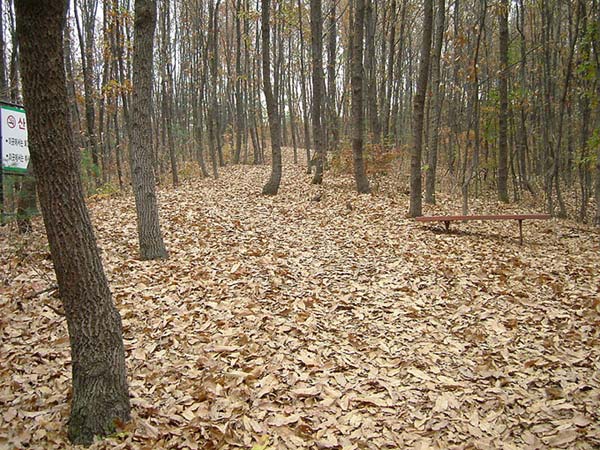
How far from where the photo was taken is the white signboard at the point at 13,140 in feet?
17.6

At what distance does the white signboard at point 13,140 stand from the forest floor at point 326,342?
3.62 feet

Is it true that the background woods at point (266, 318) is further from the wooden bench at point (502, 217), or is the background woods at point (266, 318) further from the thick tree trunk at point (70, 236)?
the wooden bench at point (502, 217)

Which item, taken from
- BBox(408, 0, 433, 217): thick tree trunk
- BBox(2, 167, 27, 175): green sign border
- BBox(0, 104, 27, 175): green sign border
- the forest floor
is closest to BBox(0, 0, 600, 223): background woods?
BBox(408, 0, 433, 217): thick tree trunk

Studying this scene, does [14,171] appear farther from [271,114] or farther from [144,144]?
[271,114]

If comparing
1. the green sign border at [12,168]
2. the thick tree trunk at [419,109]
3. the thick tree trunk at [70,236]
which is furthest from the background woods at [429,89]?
the thick tree trunk at [70,236]

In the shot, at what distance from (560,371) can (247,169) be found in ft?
51.8

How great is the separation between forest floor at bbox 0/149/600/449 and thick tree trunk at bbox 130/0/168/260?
0.39 m

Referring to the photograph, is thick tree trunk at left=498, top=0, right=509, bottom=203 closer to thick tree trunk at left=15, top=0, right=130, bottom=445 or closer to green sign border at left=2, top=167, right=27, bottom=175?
green sign border at left=2, top=167, right=27, bottom=175

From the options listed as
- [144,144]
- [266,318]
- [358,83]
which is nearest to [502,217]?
[266,318]

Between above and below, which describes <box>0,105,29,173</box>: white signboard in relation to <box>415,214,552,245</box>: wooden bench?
above

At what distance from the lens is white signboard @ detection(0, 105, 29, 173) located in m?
5.37

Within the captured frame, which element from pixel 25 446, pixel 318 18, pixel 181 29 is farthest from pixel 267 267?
pixel 181 29

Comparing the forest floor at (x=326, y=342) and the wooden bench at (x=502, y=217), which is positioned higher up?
the wooden bench at (x=502, y=217)

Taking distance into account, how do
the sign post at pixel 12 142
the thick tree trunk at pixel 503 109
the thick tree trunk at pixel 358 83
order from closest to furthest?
1. the sign post at pixel 12 142
2. the thick tree trunk at pixel 358 83
3. the thick tree trunk at pixel 503 109
